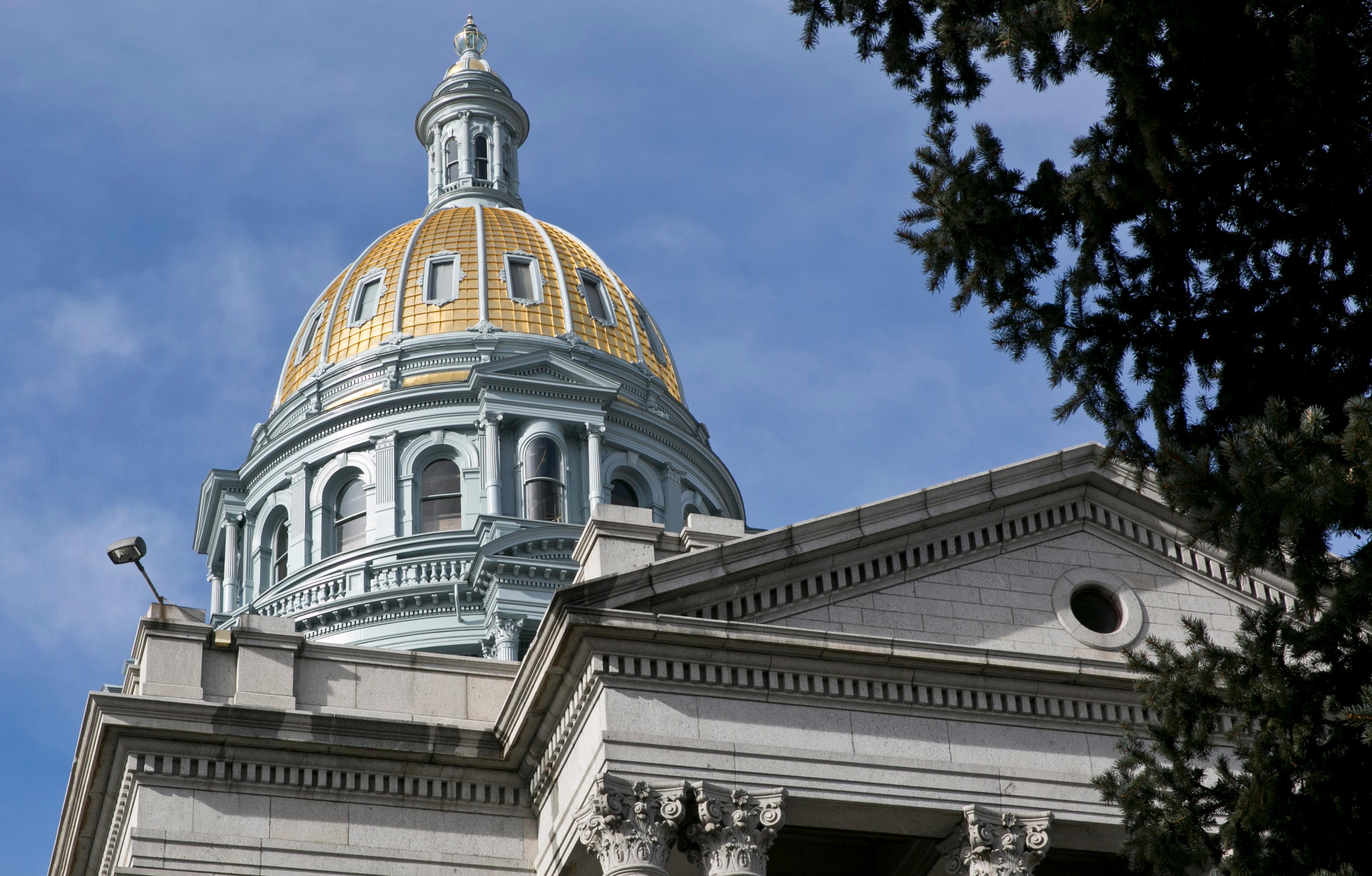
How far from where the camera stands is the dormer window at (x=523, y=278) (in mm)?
54750

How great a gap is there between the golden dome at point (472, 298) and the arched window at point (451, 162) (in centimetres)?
469

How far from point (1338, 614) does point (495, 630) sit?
34.0m

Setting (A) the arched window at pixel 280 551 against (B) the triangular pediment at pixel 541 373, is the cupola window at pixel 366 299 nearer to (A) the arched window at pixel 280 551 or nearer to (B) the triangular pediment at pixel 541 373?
(B) the triangular pediment at pixel 541 373

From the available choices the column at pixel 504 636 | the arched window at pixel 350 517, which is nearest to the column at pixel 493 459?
the arched window at pixel 350 517

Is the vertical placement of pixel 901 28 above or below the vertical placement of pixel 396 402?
below

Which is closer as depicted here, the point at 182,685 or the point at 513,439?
the point at 182,685

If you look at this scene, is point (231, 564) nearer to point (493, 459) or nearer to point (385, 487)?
point (385, 487)

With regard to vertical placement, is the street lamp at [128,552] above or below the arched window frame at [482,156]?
below

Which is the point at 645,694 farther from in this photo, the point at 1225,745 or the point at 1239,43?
the point at 1239,43

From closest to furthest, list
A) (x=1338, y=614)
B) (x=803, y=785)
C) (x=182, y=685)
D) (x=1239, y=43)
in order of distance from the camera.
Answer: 1. (x=1338, y=614)
2. (x=1239, y=43)
3. (x=803, y=785)
4. (x=182, y=685)

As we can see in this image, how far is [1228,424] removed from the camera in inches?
624

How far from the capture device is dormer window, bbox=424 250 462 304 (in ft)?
178

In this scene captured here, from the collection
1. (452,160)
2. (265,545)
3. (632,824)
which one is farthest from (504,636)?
(632,824)

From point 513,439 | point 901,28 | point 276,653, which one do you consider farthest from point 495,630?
point 901,28
